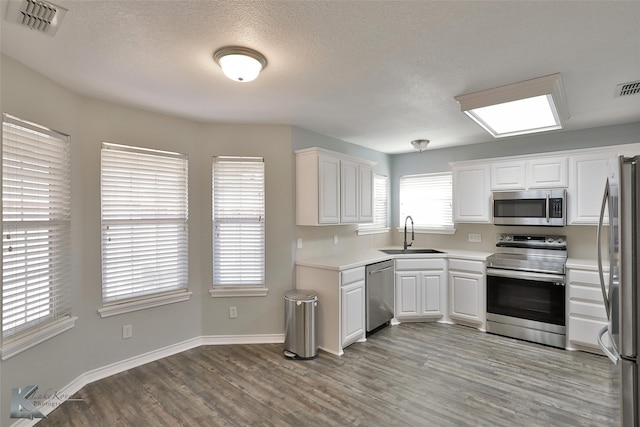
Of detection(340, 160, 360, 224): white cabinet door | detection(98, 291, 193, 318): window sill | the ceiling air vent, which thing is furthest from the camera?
detection(340, 160, 360, 224): white cabinet door

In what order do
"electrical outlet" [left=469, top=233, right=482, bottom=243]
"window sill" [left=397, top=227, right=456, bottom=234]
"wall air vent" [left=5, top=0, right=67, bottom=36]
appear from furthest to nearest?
1. "window sill" [left=397, top=227, right=456, bottom=234]
2. "electrical outlet" [left=469, top=233, right=482, bottom=243]
3. "wall air vent" [left=5, top=0, right=67, bottom=36]

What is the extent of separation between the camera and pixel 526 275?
3553mm

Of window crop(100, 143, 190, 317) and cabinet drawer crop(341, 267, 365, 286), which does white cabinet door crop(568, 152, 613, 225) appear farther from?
window crop(100, 143, 190, 317)

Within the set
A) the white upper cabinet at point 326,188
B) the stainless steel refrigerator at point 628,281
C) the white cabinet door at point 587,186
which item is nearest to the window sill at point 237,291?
the white upper cabinet at point 326,188

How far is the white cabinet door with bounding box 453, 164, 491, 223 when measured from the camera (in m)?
4.09

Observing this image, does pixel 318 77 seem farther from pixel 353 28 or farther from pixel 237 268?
pixel 237 268

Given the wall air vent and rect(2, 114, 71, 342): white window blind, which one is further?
rect(2, 114, 71, 342): white window blind

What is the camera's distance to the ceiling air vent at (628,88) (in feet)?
8.18

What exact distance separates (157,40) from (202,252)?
7.34 ft

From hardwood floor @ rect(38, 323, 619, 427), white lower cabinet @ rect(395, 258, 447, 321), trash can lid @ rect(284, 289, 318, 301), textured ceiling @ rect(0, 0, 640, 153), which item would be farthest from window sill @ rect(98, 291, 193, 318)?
white lower cabinet @ rect(395, 258, 447, 321)

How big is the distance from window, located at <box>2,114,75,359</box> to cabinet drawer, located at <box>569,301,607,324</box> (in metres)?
4.87

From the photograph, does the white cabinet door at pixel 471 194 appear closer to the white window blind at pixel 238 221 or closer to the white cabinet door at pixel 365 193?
the white cabinet door at pixel 365 193

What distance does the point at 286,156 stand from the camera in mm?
3621

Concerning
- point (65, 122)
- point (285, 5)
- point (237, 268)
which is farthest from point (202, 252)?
point (285, 5)
